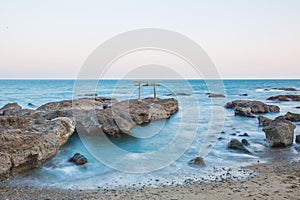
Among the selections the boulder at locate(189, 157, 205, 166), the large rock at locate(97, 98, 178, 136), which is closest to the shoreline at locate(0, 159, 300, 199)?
the boulder at locate(189, 157, 205, 166)

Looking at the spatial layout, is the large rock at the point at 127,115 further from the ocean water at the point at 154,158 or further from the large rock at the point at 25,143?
the large rock at the point at 25,143

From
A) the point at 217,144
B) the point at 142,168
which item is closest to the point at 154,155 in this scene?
the point at 142,168

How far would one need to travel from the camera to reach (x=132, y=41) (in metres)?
15.5

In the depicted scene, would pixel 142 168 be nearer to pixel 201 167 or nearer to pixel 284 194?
pixel 201 167

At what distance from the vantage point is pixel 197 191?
816 cm

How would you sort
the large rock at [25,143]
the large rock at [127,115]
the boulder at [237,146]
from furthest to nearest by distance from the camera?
the large rock at [127,115] → the boulder at [237,146] → the large rock at [25,143]

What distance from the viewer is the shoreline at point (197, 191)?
25.3ft

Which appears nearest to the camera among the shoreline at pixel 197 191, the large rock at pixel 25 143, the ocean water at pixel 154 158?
the shoreline at pixel 197 191

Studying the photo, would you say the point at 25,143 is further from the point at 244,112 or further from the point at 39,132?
the point at 244,112

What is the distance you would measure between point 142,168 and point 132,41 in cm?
749

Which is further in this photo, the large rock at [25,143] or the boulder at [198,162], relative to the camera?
the boulder at [198,162]

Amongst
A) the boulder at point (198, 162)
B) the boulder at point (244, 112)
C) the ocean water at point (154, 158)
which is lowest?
the ocean water at point (154, 158)

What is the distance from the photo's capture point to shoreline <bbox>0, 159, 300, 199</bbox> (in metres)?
7.72

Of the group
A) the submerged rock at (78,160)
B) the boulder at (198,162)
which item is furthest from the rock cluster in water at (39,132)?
the boulder at (198,162)
